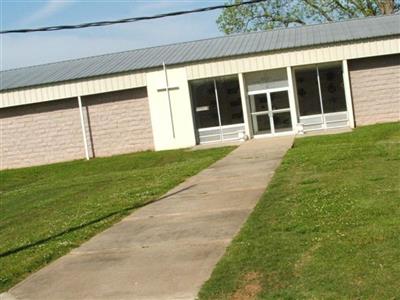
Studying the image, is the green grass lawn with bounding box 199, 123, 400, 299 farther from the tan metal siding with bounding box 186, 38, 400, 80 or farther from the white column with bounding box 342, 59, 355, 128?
the tan metal siding with bounding box 186, 38, 400, 80

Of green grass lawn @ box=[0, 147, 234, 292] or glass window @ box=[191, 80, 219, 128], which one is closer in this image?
green grass lawn @ box=[0, 147, 234, 292]

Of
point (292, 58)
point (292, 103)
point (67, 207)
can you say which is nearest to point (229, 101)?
point (292, 103)

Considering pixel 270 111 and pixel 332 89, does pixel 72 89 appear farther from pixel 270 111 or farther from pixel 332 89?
pixel 332 89

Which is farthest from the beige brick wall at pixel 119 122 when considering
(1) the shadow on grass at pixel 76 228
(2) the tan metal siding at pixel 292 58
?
(1) the shadow on grass at pixel 76 228

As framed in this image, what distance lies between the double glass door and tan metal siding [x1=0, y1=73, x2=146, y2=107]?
5033 mm

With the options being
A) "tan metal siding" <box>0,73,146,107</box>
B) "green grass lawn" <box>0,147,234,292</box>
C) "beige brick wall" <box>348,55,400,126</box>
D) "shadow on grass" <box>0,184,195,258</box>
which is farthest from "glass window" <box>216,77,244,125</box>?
"shadow on grass" <box>0,184,195,258</box>

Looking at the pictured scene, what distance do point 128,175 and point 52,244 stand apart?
9.29m

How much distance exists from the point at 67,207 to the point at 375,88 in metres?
16.5

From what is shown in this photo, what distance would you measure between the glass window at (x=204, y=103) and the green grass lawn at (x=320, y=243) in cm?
1556

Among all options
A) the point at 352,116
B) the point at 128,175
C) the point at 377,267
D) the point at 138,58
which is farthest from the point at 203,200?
the point at 138,58

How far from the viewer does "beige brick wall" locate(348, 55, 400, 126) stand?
82.9 feet

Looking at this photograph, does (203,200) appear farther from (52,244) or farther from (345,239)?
(345,239)

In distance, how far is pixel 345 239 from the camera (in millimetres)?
6598

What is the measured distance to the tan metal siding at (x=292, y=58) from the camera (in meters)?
25.0
